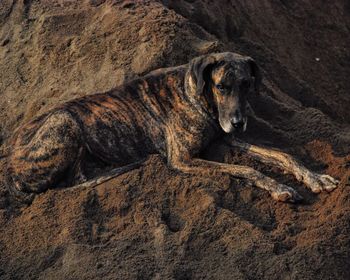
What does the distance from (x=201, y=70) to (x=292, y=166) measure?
3.99 feet

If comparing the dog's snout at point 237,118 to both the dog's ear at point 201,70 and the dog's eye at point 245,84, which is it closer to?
the dog's eye at point 245,84

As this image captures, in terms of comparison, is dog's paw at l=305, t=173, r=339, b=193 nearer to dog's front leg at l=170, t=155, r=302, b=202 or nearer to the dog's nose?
dog's front leg at l=170, t=155, r=302, b=202

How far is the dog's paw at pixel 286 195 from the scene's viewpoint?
641 centimetres

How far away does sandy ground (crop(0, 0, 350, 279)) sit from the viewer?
5.89 metres

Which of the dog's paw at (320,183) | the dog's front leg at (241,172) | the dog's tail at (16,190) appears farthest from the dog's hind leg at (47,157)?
the dog's paw at (320,183)

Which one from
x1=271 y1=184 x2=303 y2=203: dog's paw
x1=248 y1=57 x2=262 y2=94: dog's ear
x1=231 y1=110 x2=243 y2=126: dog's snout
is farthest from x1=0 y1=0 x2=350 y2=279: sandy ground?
x1=248 y1=57 x2=262 y2=94: dog's ear

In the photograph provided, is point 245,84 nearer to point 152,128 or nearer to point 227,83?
point 227,83

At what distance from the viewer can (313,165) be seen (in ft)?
23.0

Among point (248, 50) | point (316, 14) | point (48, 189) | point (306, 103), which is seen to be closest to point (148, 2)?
point (248, 50)

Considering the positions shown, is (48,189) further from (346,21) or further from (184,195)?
(346,21)

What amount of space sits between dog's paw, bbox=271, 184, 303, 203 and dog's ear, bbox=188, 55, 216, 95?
46.2 inches

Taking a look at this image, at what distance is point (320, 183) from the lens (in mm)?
6570

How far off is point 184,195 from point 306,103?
299 centimetres

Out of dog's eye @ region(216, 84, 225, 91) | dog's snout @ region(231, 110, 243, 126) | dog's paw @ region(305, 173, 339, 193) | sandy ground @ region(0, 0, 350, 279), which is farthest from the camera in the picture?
dog's eye @ region(216, 84, 225, 91)
